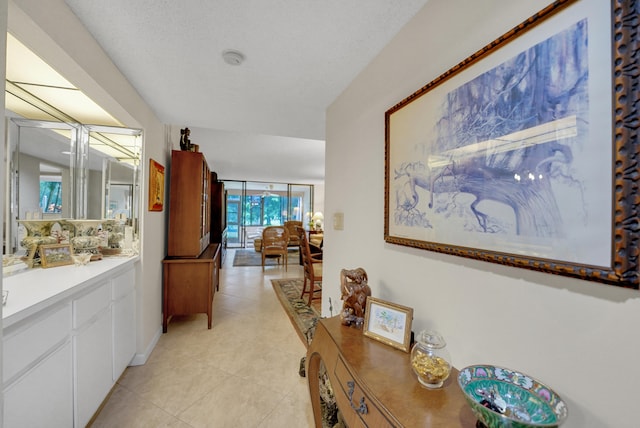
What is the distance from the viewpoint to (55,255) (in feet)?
5.59

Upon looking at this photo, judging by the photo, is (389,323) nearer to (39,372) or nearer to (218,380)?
(39,372)

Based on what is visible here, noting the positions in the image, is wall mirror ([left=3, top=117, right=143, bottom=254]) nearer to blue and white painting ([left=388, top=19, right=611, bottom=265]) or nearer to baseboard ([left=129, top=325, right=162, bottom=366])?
baseboard ([left=129, top=325, right=162, bottom=366])

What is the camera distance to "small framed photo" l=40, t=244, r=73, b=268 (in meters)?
1.65

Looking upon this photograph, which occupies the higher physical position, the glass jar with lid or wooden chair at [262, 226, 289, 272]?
the glass jar with lid

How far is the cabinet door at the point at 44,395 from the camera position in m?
0.96

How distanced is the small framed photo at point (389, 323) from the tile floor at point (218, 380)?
103 centimetres

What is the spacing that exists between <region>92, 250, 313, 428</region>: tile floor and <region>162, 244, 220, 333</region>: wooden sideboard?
25 cm

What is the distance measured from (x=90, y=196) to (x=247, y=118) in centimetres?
155

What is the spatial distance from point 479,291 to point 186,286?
287cm

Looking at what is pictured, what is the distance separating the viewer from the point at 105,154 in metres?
2.29

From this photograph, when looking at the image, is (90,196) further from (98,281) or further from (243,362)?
(243,362)

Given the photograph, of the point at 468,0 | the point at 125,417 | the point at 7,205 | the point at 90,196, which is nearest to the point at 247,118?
the point at 90,196

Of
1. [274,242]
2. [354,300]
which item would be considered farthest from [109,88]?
[274,242]

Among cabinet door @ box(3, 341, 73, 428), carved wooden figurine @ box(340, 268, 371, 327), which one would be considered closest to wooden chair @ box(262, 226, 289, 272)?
cabinet door @ box(3, 341, 73, 428)
